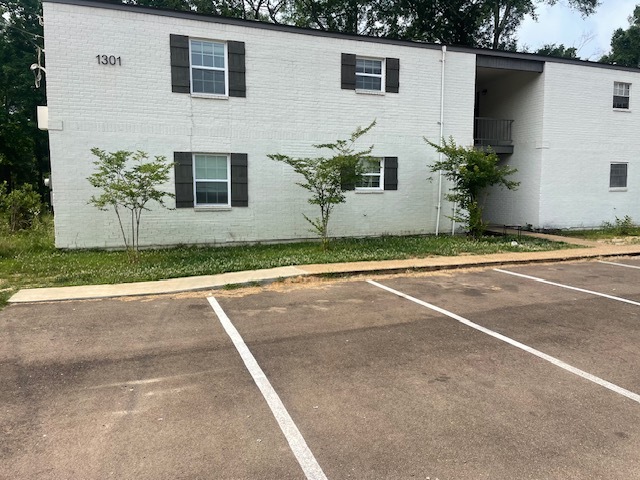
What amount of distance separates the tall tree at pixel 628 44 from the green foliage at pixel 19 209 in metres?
39.0

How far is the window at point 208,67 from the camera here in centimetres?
1264

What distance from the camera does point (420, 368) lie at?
4.70 meters

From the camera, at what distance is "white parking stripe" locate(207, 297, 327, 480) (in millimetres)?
3048

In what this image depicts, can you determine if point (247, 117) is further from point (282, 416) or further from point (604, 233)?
point (604, 233)

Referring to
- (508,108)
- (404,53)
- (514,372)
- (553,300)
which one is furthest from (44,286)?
(508,108)

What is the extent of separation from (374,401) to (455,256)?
8.39m

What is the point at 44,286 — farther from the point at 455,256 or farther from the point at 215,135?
the point at 455,256

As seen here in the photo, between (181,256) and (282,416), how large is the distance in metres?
8.43

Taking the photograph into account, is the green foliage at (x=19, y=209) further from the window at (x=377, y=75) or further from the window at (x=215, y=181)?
the window at (x=377, y=75)

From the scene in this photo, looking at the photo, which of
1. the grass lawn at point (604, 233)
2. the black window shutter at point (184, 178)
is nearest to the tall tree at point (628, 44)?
the grass lawn at point (604, 233)

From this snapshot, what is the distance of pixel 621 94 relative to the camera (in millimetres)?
17781

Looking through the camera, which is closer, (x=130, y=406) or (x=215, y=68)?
(x=130, y=406)

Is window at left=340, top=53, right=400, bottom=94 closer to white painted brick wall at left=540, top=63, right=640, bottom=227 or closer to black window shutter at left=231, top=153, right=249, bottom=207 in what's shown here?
black window shutter at left=231, top=153, right=249, bottom=207

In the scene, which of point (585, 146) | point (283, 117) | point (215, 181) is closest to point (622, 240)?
point (585, 146)
